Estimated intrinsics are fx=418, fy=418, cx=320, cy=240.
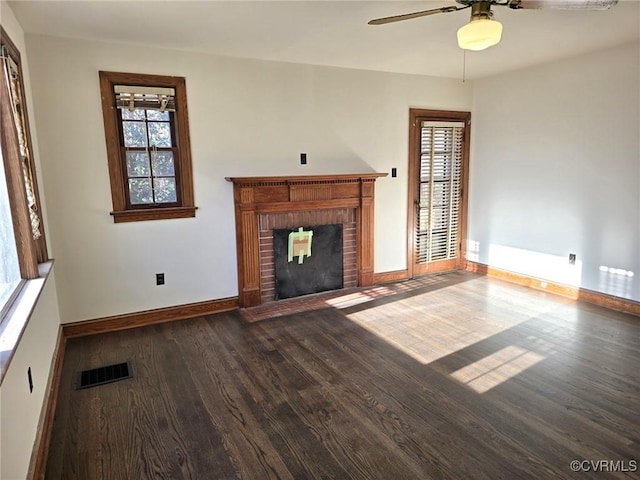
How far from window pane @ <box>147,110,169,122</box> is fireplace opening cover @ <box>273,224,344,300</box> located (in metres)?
1.53

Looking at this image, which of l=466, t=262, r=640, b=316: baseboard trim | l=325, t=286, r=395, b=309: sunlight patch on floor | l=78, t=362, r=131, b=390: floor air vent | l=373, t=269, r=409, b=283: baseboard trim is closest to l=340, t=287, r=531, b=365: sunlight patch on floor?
l=325, t=286, r=395, b=309: sunlight patch on floor

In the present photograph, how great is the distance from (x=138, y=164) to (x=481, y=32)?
3025 millimetres

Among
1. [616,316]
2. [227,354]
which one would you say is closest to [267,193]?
[227,354]

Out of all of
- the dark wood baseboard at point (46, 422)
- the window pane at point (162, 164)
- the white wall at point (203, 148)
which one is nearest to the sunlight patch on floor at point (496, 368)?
the white wall at point (203, 148)

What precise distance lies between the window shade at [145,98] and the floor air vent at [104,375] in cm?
221

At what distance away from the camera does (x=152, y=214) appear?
3.89 m

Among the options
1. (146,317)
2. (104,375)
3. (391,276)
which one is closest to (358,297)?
(391,276)

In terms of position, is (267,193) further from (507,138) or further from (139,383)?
(507,138)

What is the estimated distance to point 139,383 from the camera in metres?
2.93

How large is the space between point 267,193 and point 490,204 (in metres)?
3.01

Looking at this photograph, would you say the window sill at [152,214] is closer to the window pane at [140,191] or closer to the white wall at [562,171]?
the window pane at [140,191]

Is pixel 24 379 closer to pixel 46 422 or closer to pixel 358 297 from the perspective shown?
pixel 46 422

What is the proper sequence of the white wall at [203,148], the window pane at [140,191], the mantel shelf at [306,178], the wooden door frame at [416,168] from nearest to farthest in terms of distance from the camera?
the white wall at [203,148] < the window pane at [140,191] < the mantel shelf at [306,178] < the wooden door frame at [416,168]

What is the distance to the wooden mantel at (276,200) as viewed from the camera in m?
4.26
